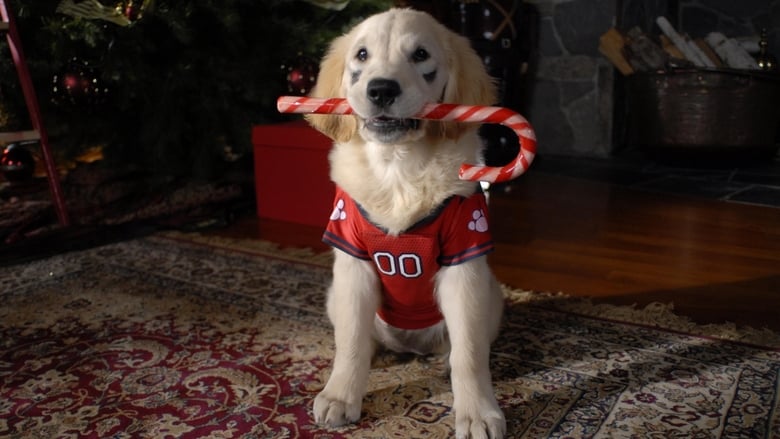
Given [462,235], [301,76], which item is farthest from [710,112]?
[462,235]

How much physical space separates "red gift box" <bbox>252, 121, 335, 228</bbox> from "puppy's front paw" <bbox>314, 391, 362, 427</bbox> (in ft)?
5.16

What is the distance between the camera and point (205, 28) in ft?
9.92

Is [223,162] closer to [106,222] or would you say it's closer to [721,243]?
[106,222]

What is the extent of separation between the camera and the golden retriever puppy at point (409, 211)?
1.23 m

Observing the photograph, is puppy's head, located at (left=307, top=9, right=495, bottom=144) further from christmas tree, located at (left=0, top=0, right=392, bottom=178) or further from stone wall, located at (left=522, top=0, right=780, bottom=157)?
stone wall, located at (left=522, top=0, right=780, bottom=157)

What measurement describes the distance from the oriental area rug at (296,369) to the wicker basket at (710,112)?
2.46 m

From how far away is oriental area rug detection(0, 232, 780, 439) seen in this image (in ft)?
4.06

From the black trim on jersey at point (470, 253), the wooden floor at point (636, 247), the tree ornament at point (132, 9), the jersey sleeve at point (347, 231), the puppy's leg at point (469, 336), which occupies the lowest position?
the wooden floor at point (636, 247)

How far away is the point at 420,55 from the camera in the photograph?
1.27m

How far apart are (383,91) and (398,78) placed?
0.15 ft

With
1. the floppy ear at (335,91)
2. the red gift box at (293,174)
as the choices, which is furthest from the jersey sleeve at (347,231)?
the red gift box at (293,174)

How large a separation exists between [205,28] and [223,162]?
2.56 feet

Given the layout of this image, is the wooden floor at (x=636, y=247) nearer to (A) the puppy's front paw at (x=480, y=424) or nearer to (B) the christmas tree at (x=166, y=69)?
(B) the christmas tree at (x=166, y=69)

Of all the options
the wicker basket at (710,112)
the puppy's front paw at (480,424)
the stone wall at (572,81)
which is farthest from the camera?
the stone wall at (572,81)
